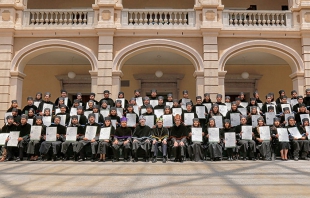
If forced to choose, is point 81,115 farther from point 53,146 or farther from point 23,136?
point 23,136

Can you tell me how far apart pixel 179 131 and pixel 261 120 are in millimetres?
2485

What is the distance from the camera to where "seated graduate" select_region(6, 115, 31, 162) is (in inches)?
366

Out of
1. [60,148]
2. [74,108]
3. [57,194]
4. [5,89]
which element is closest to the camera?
[57,194]

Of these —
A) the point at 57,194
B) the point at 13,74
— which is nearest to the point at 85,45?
the point at 13,74

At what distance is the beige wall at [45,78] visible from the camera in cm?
1709

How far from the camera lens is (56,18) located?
13445 mm

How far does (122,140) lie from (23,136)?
3070 mm

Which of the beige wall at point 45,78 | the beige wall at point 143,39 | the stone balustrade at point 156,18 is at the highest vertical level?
the stone balustrade at point 156,18

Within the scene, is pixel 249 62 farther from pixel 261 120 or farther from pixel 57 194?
pixel 57 194

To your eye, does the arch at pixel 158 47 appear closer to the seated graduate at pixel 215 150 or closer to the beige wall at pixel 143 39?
the beige wall at pixel 143 39

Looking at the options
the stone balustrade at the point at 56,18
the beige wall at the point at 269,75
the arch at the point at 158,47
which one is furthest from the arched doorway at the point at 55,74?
the beige wall at the point at 269,75

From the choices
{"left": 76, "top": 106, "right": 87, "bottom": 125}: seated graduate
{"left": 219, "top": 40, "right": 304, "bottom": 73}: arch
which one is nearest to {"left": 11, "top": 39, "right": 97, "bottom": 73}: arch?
{"left": 76, "top": 106, "right": 87, "bottom": 125}: seated graduate

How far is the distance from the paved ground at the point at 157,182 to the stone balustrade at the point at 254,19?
7.83 meters

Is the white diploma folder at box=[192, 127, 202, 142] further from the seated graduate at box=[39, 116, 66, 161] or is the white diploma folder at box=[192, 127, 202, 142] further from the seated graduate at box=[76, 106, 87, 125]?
the seated graduate at box=[39, 116, 66, 161]
